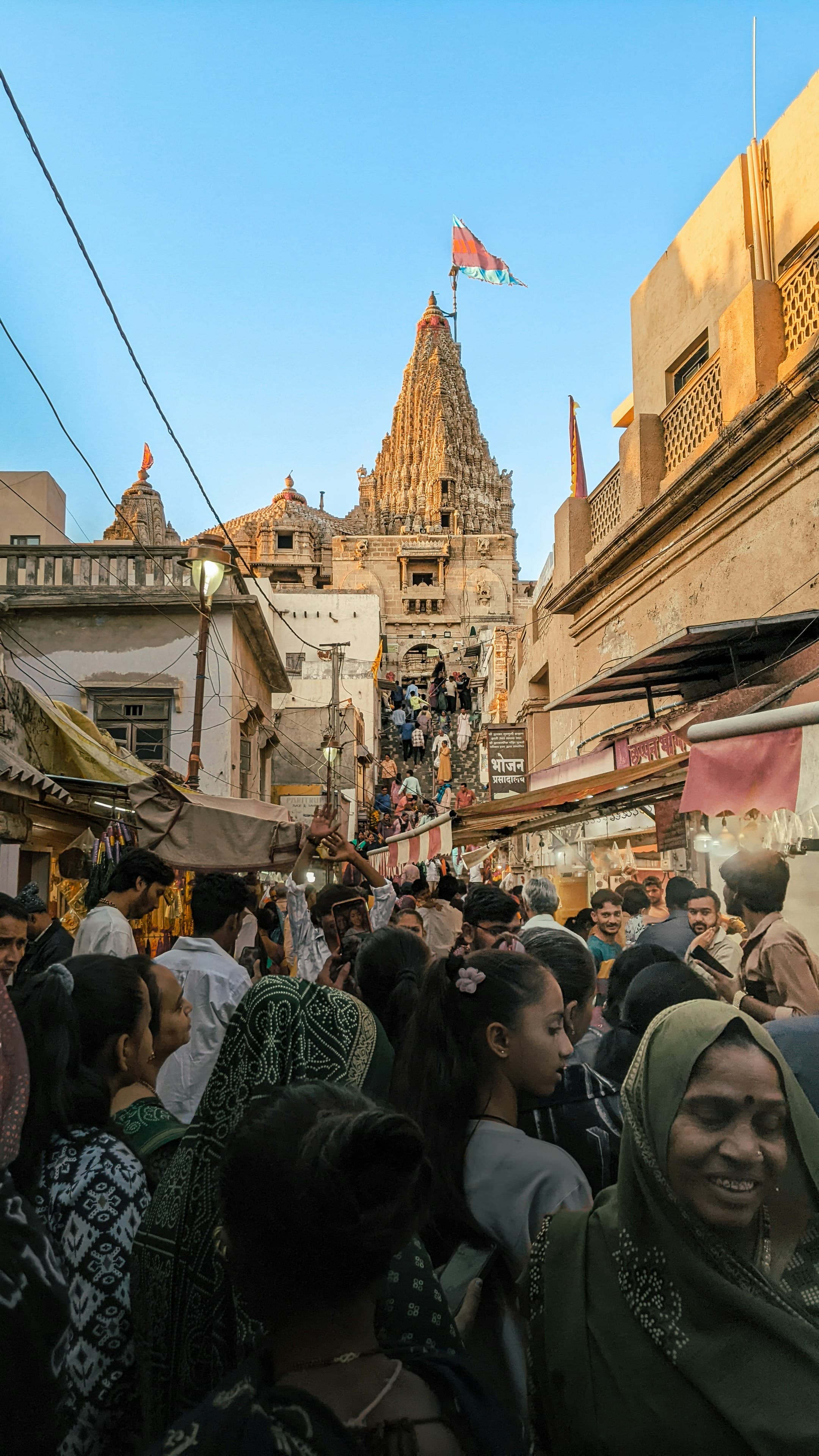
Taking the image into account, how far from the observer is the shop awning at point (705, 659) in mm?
7391

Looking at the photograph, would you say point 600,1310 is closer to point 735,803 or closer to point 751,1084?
point 751,1084

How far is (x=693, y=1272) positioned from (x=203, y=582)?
844cm

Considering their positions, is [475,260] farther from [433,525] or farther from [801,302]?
[801,302]

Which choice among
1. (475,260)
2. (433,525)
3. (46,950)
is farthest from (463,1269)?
(433,525)

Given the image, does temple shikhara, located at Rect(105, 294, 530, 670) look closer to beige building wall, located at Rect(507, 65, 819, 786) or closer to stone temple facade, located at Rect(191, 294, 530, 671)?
stone temple facade, located at Rect(191, 294, 530, 671)

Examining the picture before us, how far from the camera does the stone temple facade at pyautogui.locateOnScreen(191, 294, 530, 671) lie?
214 ft

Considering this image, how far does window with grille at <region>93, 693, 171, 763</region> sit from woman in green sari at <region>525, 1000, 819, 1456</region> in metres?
15.3

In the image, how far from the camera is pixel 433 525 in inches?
3061

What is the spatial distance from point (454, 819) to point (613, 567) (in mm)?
4261

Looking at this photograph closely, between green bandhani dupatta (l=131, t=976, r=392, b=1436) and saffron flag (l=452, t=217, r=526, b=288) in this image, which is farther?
saffron flag (l=452, t=217, r=526, b=288)

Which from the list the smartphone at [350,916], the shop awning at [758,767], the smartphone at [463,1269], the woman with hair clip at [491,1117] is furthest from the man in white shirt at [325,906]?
the smartphone at [463,1269]

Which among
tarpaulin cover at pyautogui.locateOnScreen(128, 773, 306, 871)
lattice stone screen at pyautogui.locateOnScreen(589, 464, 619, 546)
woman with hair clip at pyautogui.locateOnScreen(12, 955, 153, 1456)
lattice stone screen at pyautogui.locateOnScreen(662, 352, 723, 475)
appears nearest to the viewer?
woman with hair clip at pyautogui.locateOnScreen(12, 955, 153, 1456)

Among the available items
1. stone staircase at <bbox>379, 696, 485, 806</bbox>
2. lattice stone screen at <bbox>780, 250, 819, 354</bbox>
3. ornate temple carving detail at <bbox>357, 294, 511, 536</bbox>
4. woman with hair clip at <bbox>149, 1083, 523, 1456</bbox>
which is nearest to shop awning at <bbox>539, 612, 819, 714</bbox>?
lattice stone screen at <bbox>780, 250, 819, 354</bbox>

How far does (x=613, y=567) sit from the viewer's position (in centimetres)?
1213
